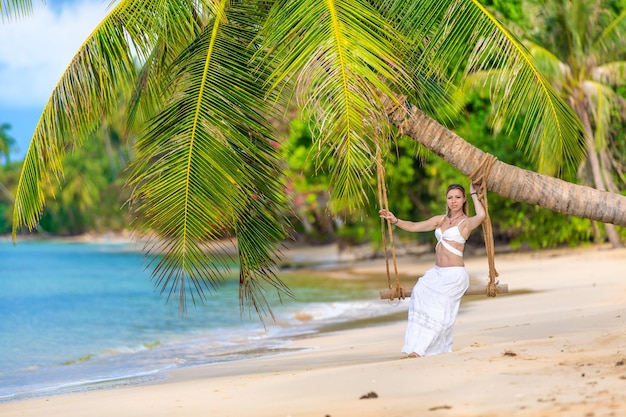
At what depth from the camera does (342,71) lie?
23.1ft

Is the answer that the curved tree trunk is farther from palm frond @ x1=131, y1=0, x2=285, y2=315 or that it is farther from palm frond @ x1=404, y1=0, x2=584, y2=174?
palm frond @ x1=131, y1=0, x2=285, y2=315

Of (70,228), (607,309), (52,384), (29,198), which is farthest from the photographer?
(70,228)

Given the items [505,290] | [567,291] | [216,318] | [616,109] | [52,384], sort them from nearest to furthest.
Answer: [505,290]
[52,384]
[567,291]
[216,318]
[616,109]

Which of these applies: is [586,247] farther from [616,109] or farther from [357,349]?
[357,349]

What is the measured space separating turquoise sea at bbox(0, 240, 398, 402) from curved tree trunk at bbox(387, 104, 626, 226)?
468cm

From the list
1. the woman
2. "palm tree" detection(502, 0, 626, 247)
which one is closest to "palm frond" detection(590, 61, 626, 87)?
"palm tree" detection(502, 0, 626, 247)

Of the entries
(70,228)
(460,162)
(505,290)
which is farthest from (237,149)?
(70,228)

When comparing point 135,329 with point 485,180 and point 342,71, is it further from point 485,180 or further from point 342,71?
point 342,71

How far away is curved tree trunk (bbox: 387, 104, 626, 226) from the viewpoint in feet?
24.6

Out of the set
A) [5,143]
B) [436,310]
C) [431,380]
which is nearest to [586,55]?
[436,310]

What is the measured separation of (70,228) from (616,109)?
83.7 metres

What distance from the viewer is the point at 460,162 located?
25.1ft

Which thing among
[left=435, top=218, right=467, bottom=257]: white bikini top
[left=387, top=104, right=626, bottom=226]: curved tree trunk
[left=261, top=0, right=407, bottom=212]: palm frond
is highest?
[left=261, top=0, right=407, bottom=212]: palm frond

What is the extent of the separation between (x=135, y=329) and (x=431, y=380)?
13.4 m
